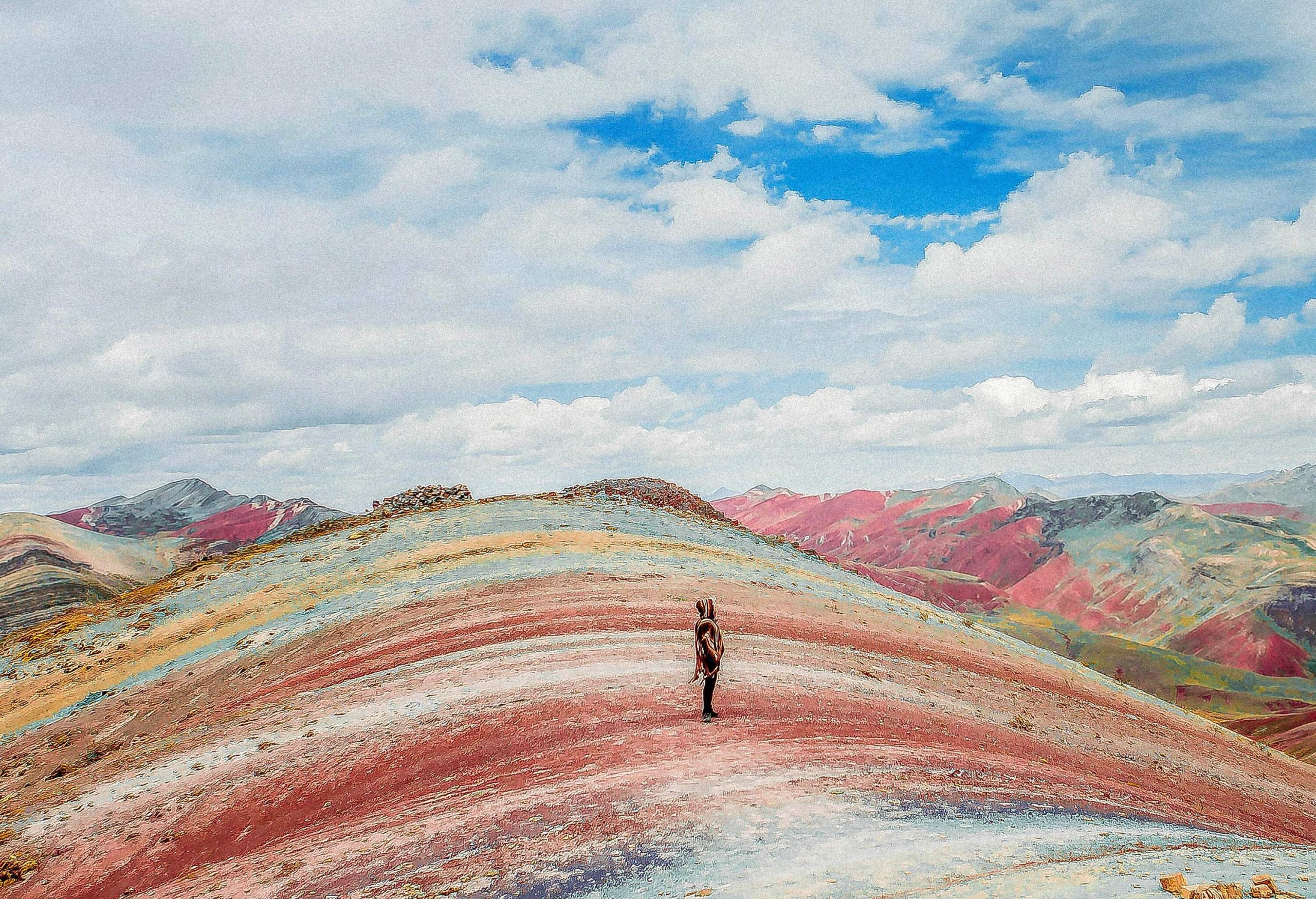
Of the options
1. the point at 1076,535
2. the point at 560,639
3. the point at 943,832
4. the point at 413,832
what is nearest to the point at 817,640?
the point at 560,639

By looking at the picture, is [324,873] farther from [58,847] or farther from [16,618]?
[16,618]

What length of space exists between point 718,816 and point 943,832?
2.82 metres

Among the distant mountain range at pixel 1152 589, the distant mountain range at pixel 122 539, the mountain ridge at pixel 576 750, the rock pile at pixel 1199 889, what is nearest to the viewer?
the rock pile at pixel 1199 889

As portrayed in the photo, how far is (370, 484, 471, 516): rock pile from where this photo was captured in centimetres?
4400

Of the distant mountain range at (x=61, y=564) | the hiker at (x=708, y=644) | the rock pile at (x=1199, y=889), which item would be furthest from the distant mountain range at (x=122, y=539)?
the rock pile at (x=1199, y=889)

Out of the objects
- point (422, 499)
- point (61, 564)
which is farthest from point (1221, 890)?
point (61, 564)

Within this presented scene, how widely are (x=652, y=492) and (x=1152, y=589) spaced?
134 metres

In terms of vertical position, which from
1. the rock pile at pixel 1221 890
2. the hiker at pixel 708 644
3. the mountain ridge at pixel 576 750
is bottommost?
the mountain ridge at pixel 576 750

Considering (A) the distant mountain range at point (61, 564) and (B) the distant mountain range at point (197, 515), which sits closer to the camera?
(A) the distant mountain range at point (61, 564)

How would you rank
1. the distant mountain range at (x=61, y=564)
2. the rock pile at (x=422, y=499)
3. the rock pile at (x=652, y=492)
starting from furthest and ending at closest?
the distant mountain range at (x=61, y=564) → the rock pile at (x=652, y=492) → the rock pile at (x=422, y=499)

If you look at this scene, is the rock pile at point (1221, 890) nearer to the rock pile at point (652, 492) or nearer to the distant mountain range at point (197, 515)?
the rock pile at point (652, 492)

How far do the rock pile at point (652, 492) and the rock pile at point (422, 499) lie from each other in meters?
7.69

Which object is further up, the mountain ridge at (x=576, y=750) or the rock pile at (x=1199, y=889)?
the rock pile at (x=1199, y=889)

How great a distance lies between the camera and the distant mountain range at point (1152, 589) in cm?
10888
